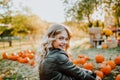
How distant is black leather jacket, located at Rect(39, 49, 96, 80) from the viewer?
2.29 meters

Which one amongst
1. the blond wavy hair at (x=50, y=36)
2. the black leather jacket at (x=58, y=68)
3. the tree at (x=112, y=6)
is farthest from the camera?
the tree at (x=112, y=6)

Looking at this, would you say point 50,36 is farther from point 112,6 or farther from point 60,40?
point 112,6

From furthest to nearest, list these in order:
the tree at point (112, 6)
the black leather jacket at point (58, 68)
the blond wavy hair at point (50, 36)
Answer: the tree at point (112, 6) → the blond wavy hair at point (50, 36) → the black leather jacket at point (58, 68)

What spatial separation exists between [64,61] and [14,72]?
3.21m

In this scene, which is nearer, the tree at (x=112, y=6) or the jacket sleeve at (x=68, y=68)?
the jacket sleeve at (x=68, y=68)

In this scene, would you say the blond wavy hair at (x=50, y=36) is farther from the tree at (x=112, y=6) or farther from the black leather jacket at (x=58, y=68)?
the tree at (x=112, y=6)

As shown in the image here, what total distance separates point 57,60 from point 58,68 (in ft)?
0.23

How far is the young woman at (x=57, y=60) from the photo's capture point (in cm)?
229

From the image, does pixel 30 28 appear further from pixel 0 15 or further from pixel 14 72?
pixel 14 72

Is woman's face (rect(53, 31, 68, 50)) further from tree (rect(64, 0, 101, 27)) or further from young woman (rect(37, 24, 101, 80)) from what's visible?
tree (rect(64, 0, 101, 27))

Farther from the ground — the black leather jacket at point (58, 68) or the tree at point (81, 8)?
the tree at point (81, 8)

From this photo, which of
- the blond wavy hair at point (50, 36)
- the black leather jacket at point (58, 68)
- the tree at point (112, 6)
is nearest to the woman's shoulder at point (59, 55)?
the black leather jacket at point (58, 68)

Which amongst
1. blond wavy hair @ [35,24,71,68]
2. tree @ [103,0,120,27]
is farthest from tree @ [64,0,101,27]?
blond wavy hair @ [35,24,71,68]

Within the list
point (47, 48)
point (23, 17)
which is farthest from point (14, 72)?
point (23, 17)
